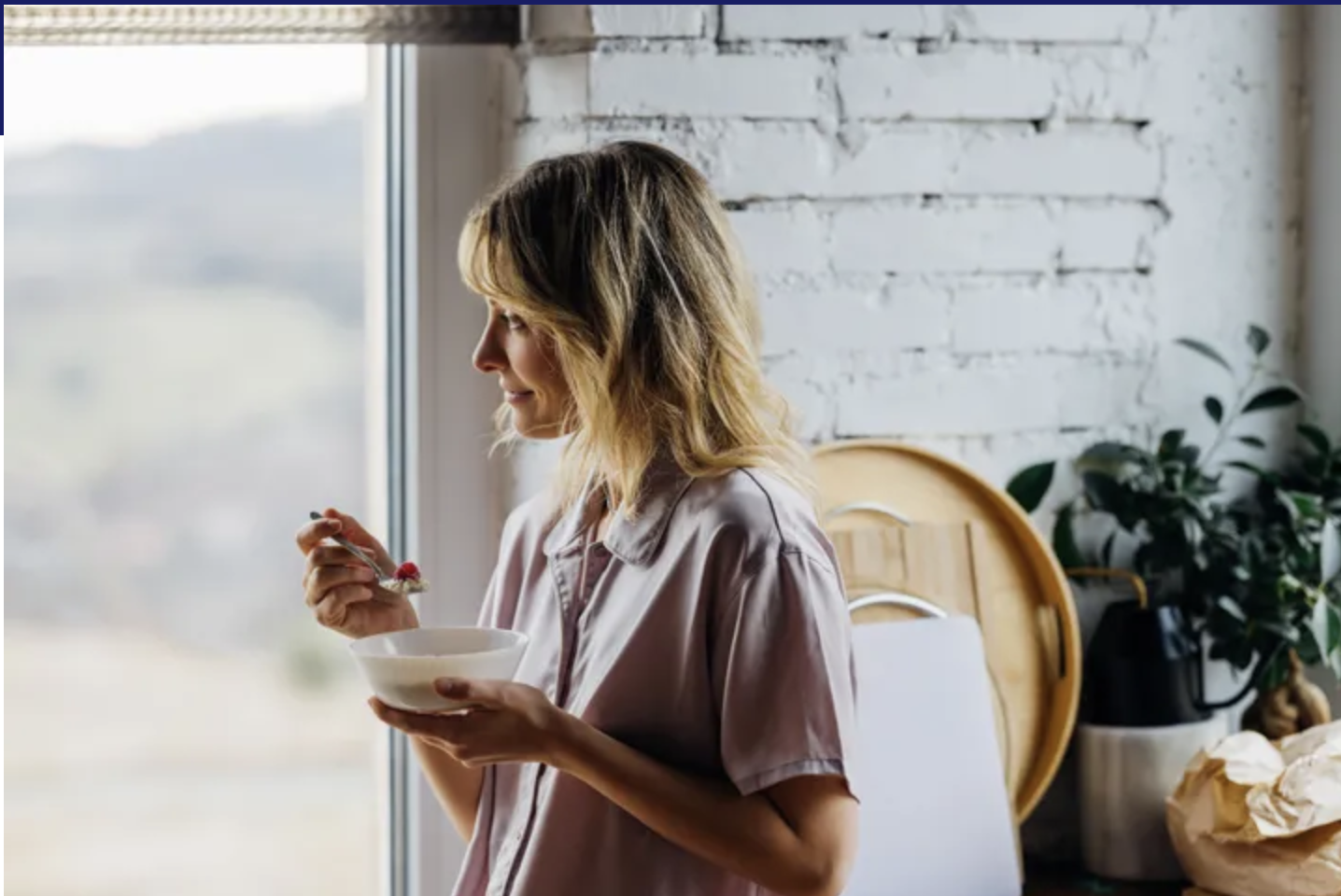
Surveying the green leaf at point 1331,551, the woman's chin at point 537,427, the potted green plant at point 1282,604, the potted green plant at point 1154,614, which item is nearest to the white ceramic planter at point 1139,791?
the potted green plant at point 1154,614

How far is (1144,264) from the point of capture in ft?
5.93

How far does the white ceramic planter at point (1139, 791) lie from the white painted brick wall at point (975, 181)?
34cm

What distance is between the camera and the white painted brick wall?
1655 mm

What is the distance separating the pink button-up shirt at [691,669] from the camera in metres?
1.05

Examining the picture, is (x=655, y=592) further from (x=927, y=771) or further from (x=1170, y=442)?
(x=1170, y=442)

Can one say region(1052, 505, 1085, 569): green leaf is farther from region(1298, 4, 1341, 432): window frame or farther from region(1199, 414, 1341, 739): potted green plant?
region(1298, 4, 1341, 432): window frame

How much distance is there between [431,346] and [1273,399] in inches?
38.1

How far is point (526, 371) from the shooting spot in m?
1.18

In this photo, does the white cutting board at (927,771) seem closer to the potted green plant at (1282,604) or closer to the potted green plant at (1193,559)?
the potted green plant at (1193,559)

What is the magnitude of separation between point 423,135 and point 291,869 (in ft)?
2.75

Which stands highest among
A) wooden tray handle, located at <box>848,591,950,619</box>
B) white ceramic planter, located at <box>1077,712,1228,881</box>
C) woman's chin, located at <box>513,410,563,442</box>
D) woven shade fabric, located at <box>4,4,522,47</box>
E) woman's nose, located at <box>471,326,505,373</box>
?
woven shade fabric, located at <box>4,4,522,47</box>

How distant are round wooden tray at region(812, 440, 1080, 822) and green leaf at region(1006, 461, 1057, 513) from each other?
56mm

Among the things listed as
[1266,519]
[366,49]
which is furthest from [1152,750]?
[366,49]

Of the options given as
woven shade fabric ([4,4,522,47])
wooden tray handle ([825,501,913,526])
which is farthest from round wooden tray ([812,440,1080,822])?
woven shade fabric ([4,4,522,47])
